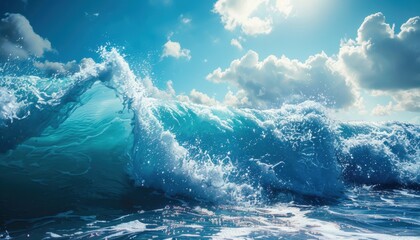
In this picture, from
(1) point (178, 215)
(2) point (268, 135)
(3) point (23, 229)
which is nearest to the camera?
(3) point (23, 229)

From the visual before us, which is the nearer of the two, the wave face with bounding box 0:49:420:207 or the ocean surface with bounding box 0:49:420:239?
the ocean surface with bounding box 0:49:420:239

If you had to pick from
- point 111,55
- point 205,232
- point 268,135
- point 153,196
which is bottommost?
point 205,232

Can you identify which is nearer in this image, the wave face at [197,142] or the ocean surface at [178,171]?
the ocean surface at [178,171]

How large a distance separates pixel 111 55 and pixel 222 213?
5.93 meters

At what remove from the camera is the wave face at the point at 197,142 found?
7227 millimetres

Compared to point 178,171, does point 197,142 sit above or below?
above

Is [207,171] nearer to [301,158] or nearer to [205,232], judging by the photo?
[205,232]

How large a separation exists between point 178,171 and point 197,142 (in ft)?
10.4

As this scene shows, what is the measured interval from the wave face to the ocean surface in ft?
0.13

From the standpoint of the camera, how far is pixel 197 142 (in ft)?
33.6

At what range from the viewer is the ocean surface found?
464cm

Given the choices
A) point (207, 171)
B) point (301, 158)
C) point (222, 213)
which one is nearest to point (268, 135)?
point (301, 158)

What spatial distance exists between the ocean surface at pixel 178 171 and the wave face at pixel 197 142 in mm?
40

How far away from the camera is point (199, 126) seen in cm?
1093
